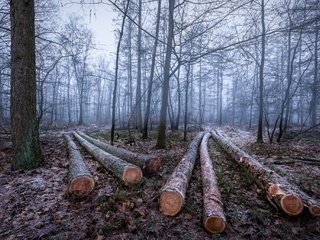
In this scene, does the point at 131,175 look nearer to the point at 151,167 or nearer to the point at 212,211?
the point at 151,167

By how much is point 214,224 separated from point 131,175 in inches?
77.7

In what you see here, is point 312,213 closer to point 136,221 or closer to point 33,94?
point 136,221

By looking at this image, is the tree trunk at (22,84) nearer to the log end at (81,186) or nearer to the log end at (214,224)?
the log end at (81,186)

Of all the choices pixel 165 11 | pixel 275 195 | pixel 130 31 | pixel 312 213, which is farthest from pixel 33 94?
pixel 130 31

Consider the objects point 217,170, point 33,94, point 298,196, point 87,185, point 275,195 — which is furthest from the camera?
point 217,170

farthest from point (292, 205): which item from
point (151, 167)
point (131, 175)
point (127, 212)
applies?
point (131, 175)

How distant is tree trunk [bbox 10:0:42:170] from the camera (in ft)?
16.1

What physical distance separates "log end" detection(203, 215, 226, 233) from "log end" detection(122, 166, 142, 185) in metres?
1.83

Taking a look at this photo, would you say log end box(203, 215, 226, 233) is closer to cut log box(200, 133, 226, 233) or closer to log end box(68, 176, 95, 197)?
cut log box(200, 133, 226, 233)

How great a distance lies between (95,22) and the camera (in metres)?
4.34

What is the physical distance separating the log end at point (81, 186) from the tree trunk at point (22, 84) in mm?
2136

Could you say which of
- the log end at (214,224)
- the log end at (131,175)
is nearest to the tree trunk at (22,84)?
the log end at (131,175)

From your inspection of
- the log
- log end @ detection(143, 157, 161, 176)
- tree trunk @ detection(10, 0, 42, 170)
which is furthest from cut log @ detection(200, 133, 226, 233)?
tree trunk @ detection(10, 0, 42, 170)

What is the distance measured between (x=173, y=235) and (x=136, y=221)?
60cm
